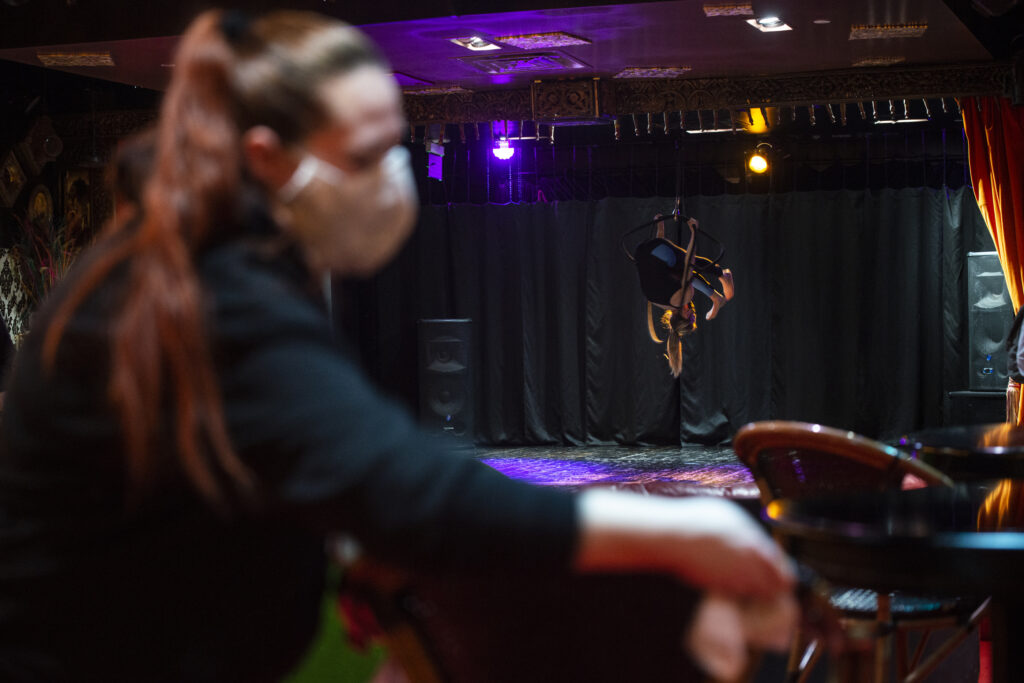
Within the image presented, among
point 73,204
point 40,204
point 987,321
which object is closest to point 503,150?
point 73,204

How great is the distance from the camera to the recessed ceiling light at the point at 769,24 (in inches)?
228

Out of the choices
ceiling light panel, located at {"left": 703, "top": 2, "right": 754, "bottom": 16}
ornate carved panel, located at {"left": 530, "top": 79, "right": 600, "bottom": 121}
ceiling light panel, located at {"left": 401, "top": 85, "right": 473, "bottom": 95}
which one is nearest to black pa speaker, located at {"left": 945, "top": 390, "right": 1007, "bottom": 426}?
ornate carved panel, located at {"left": 530, "top": 79, "right": 600, "bottom": 121}

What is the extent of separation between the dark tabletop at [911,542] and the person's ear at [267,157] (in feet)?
4.08

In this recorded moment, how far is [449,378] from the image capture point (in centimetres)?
950

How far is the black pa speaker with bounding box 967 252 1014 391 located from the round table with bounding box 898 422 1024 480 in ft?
18.2

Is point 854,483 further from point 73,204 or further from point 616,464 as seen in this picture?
point 73,204

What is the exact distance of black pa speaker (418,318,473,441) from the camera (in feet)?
31.2

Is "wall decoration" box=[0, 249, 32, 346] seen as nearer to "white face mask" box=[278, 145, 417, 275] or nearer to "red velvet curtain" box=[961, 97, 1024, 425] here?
"red velvet curtain" box=[961, 97, 1024, 425]

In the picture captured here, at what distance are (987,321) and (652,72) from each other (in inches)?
132

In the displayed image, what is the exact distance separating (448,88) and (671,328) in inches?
99.2

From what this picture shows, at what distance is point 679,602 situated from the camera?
2.75 ft

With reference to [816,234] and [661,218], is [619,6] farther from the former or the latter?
[816,234]

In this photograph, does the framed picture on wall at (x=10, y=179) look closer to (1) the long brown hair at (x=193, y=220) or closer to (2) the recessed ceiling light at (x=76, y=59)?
(2) the recessed ceiling light at (x=76, y=59)

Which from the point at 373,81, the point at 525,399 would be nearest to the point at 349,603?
the point at 373,81
